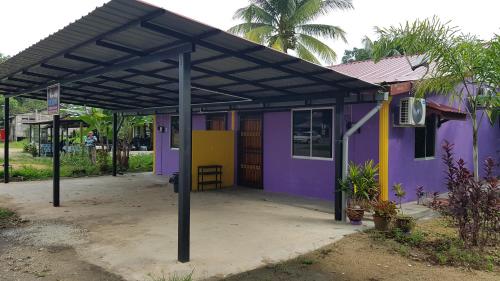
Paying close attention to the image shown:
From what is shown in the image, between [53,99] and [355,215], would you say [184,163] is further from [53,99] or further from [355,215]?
[53,99]

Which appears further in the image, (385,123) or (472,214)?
(385,123)

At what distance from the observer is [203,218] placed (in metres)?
7.03

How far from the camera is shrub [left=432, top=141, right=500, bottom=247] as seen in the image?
4848mm

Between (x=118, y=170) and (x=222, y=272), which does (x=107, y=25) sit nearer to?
(x=222, y=272)

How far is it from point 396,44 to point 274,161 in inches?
175

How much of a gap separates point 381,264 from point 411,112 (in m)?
3.60

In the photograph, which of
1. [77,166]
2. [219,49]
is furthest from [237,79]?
[77,166]

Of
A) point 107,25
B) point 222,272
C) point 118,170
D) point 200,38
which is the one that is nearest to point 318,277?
point 222,272

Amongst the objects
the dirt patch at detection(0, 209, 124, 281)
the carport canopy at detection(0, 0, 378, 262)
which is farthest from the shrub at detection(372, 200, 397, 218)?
the dirt patch at detection(0, 209, 124, 281)

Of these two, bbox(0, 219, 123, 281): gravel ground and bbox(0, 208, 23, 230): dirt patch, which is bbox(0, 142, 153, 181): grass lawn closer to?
bbox(0, 208, 23, 230): dirt patch

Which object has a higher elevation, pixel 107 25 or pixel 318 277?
pixel 107 25

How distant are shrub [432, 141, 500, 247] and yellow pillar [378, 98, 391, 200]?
93.7 inches

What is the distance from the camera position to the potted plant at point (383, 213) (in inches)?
238

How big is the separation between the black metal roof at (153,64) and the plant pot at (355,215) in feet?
6.76
